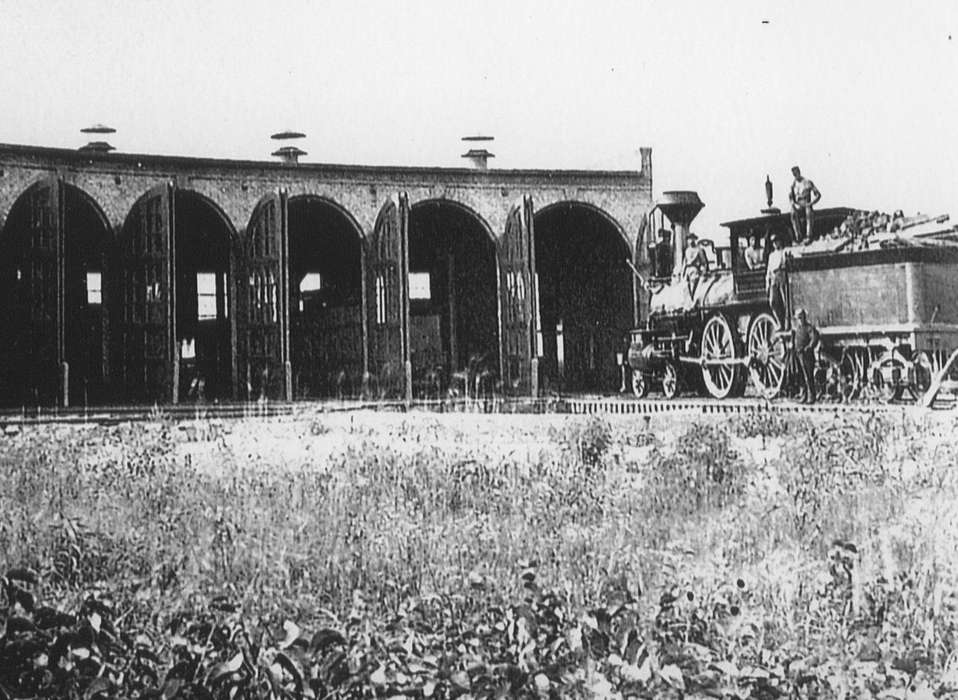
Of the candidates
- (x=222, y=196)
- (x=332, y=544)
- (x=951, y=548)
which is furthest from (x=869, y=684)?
(x=222, y=196)

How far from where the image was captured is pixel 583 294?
2023 cm

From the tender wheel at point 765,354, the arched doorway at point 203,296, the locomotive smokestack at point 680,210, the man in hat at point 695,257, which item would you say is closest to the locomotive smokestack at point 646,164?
the locomotive smokestack at point 680,210

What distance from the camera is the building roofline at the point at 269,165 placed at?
14875 millimetres

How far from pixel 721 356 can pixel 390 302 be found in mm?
5898

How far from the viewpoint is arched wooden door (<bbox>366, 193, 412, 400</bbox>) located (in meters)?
17.1

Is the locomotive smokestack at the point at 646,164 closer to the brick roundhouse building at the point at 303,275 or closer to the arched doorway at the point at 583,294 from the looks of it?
the brick roundhouse building at the point at 303,275

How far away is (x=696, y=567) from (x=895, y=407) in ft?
15.7

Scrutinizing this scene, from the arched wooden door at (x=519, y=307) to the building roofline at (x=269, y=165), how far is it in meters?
0.98

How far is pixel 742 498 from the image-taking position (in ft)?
17.6

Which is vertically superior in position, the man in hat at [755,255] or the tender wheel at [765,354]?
the man in hat at [755,255]

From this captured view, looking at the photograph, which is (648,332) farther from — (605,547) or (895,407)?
(605,547)

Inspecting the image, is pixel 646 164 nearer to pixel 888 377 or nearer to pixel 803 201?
pixel 803 201

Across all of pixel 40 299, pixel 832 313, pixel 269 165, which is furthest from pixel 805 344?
pixel 40 299

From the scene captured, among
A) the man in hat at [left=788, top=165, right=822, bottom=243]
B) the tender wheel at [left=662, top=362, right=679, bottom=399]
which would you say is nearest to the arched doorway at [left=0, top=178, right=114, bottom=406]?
the tender wheel at [left=662, top=362, right=679, bottom=399]
